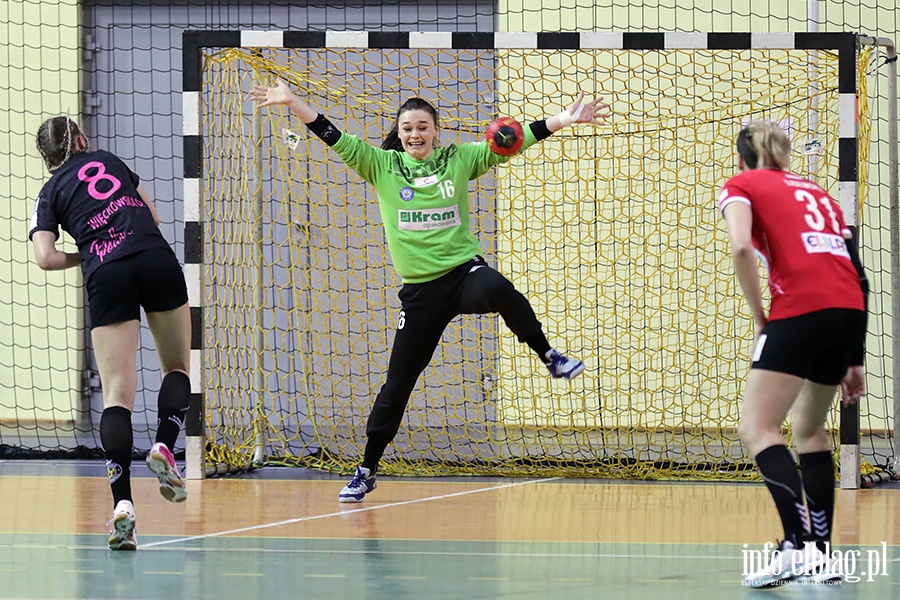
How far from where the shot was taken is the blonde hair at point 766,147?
4.17 meters

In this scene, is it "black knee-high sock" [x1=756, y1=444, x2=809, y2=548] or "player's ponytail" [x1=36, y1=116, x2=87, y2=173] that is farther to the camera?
"player's ponytail" [x1=36, y1=116, x2=87, y2=173]

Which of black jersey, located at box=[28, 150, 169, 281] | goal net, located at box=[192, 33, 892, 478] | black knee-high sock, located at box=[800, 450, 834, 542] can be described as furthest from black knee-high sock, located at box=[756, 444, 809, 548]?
goal net, located at box=[192, 33, 892, 478]

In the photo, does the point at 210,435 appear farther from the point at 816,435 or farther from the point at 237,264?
the point at 816,435

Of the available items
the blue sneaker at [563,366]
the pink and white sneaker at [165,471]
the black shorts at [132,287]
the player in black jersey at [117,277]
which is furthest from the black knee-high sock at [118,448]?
the blue sneaker at [563,366]

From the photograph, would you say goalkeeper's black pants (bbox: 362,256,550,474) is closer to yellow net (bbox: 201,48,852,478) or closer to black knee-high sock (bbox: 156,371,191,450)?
black knee-high sock (bbox: 156,371,191,450)

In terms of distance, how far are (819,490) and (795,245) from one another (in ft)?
2.79

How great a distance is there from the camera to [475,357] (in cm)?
888

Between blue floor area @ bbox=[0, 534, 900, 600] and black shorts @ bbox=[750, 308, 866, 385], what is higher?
black shorts @ bbox=[750, 308, 866, 385]

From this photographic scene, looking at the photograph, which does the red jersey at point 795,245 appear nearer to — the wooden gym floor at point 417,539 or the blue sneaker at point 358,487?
the wooden gym floor at point 417,539

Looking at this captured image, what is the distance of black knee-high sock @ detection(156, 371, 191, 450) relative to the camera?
4.99 m

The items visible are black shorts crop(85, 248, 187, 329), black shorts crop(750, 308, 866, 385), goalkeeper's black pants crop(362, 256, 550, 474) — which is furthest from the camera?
goalkeeper's black pants crop(362, 256, 550, 474)

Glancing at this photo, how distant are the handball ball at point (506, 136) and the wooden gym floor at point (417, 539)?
5.73 feet

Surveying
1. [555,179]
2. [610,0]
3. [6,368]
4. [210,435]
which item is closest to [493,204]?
[555,179]

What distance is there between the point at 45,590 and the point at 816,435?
2.64 meters
